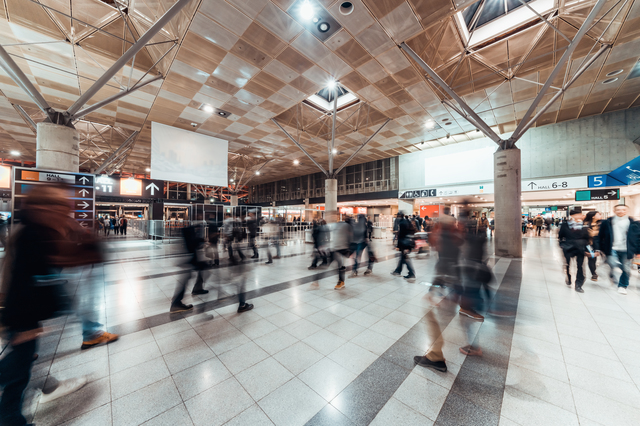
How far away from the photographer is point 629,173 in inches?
489

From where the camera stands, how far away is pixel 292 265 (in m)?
8.67

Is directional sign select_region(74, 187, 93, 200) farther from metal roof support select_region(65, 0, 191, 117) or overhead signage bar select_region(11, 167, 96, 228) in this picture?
metal roof support select_region(65, 0, 191, 117)

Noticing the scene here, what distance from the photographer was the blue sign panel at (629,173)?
11745 mm

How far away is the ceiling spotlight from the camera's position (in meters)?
7.05

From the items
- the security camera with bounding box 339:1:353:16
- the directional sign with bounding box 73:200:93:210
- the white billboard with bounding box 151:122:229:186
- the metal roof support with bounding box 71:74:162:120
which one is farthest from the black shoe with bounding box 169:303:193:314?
the white billboard with bounding box 151:122:229:186

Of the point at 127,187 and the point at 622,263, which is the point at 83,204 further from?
the point at 622,263

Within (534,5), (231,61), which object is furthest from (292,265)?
(534,5)

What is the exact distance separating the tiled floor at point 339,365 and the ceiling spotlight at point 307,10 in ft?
26.3

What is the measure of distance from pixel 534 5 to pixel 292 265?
13.1 m

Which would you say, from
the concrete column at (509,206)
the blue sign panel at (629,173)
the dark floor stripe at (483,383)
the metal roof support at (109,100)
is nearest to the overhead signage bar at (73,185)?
the metal roof support at (109,100)

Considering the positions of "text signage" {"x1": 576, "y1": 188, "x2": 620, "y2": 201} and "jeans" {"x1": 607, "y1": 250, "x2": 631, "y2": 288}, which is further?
"text signage" {"x1": 576, "y1": 188, "x2": 620, "y2": 201}

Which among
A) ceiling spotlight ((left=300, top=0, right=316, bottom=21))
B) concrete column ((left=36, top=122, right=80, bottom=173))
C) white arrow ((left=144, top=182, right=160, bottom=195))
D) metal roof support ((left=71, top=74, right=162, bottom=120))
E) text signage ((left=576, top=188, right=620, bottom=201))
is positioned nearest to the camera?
ceiling spotlight ((left=300, top=0, right=316, bottom=21))

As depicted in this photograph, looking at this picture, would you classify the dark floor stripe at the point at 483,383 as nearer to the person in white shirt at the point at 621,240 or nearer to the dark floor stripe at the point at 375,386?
the dark floor stripe at the point at 375,386

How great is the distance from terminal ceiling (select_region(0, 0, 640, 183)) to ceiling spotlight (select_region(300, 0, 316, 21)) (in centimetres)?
36
